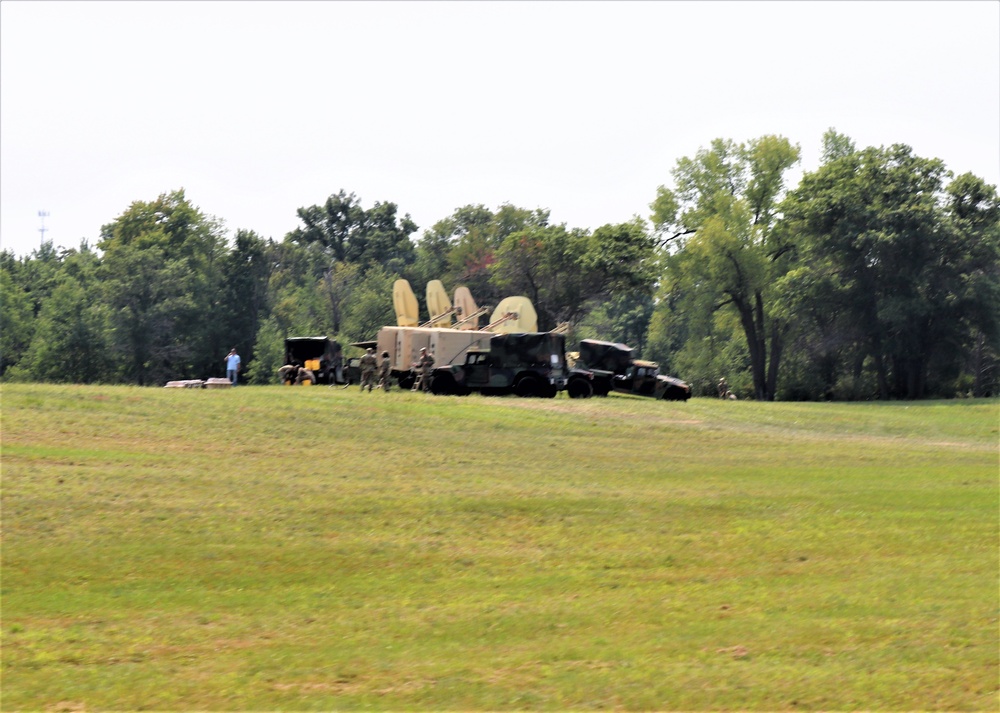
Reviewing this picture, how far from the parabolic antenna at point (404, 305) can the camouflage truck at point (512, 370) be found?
11556mm

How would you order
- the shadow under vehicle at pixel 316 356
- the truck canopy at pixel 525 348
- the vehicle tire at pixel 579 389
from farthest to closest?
the shadow under vehicle at pixel 316 356
the vehicle tire at pixel 579 389
the truck canopy at pixel 525 348

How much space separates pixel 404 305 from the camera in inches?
2069

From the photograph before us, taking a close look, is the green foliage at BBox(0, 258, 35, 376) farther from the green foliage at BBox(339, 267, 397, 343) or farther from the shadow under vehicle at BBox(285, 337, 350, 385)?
the shadow under vehicle at BBox(285, 337, 350, 385)

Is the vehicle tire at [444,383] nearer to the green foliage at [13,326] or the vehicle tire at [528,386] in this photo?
the vehicle tire at [528,386]

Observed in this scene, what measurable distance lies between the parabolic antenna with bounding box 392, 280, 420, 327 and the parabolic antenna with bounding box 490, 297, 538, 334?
12.1ft

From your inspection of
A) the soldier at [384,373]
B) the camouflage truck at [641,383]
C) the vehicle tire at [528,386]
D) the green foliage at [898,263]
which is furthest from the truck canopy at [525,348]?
the green foliage at [898,263]

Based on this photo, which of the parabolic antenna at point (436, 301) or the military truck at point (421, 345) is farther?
the parabolic antenna at point (436, 301)

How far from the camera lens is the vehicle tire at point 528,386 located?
133 feet

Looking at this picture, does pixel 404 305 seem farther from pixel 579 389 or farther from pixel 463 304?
pixel 579 389

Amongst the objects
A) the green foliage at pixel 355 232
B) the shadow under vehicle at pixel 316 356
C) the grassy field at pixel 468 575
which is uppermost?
the green foliage at pixel 355 232

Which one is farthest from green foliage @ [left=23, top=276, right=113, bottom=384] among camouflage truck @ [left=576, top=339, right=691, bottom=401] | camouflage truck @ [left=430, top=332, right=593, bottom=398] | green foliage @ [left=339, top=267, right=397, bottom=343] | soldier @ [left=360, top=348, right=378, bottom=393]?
camouflage truck @ [left=576, top=339, right=691, bottom=401]

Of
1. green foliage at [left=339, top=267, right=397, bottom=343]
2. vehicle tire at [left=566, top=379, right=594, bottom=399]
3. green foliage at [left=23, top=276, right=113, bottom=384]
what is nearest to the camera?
vehicle tire at [left=566, top=379, right=594, bottom=399]

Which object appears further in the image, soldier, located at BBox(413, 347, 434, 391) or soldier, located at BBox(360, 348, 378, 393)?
soldier, located at BBox(413, 347, 434, 391)

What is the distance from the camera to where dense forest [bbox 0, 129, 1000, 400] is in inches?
2251
